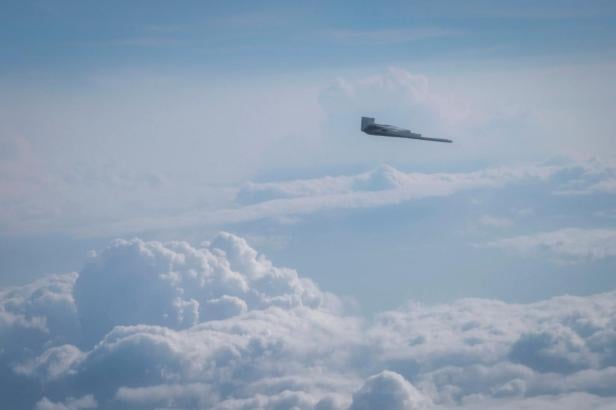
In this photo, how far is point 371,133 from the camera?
175ft

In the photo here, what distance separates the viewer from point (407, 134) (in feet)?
171

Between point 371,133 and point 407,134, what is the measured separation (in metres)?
4.00
